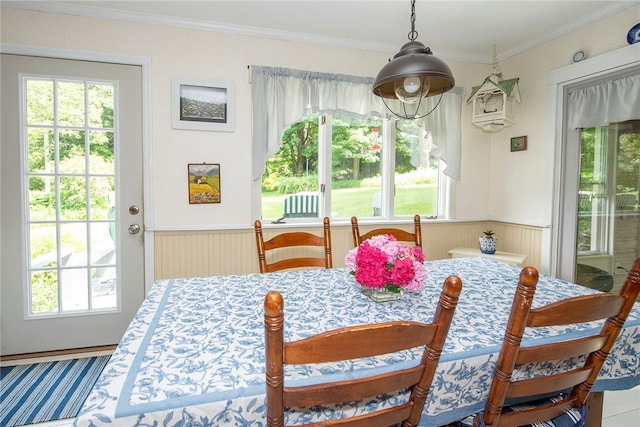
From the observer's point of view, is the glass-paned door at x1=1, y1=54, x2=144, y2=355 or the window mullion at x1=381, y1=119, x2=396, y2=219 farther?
the window mullion at x1=381, y1=119, x2=396, y2=219

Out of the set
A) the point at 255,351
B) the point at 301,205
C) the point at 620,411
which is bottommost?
the point at 620,411

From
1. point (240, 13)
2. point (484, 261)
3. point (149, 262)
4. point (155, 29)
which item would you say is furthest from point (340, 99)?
point (149, 262)

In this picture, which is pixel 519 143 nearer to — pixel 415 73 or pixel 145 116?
pixel 415 73

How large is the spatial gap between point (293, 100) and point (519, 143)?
6.75 ft

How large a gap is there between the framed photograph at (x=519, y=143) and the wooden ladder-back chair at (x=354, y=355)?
2.86 m

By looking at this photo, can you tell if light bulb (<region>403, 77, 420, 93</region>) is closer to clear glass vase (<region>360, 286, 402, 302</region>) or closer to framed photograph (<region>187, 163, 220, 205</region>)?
clear glass vase (<region>360, 286, 402, 302</region>)

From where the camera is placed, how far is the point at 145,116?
2.58 meters

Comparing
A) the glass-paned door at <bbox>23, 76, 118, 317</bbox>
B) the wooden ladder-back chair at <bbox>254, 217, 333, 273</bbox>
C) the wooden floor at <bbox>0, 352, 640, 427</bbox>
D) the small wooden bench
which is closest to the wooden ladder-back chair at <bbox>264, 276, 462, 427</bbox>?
the wooden ladder-back chair at <bbox>254, 217, 333, 273</bbox>

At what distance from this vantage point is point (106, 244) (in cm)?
260

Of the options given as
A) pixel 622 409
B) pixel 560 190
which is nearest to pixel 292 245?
pixel 622 409

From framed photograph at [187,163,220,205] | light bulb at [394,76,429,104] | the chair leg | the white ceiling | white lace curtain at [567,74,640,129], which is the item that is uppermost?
the white ceiling

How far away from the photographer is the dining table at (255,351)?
815 millimetres

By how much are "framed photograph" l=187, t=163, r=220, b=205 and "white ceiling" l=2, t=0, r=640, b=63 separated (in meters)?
1.06

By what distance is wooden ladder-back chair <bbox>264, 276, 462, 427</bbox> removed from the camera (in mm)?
692
